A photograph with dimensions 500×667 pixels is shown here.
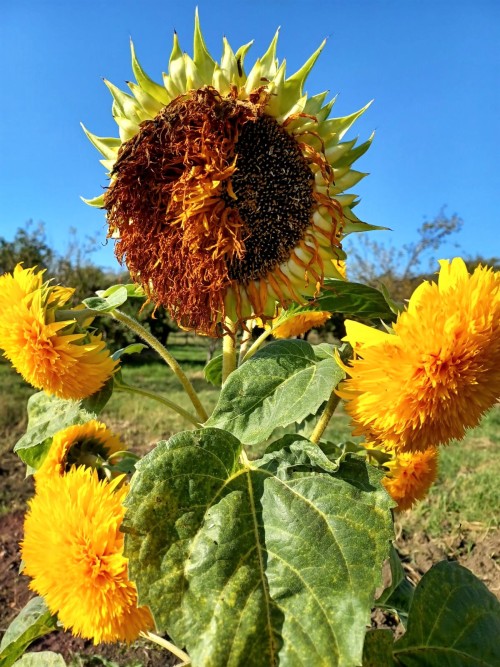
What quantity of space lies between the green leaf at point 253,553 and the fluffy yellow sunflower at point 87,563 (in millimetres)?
199

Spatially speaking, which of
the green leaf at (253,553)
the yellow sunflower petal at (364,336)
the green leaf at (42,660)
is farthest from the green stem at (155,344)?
the green leaf at (42,660)

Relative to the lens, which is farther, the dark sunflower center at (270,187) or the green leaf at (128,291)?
the green leaf at (128,291)

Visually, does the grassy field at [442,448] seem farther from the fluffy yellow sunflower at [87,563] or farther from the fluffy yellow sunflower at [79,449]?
the fluffy yellow sunflower at [79,449]

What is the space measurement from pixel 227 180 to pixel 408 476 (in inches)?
38.3

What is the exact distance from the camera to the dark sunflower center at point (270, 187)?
980 mm

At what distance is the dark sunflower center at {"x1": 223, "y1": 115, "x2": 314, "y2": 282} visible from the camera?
38.6 inches

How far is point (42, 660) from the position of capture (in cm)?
157

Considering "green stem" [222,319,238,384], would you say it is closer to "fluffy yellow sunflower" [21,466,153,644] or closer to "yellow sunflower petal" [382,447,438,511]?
"fluffy yellow sunflower" [21,466,153,644]

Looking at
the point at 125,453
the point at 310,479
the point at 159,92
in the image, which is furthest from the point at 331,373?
the point at 125,453

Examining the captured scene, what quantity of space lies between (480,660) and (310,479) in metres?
0.69

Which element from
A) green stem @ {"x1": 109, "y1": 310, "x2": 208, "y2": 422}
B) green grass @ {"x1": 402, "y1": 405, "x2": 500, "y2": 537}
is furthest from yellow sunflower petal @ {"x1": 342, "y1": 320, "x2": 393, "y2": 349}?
green grass @ {"x1": 402, "y1": 405, "x2": 500, "y2": 537}

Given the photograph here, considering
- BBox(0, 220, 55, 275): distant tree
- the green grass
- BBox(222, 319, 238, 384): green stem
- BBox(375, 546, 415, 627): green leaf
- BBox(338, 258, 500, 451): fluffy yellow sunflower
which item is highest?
BBox(0, 220, 55, 275): distant tree

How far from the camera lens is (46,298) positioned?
3.81ft

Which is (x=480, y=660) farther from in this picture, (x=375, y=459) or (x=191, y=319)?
(x=191, y=319)
